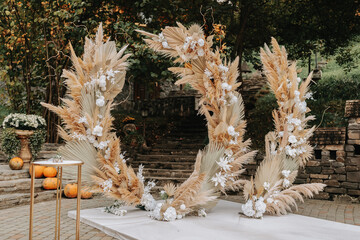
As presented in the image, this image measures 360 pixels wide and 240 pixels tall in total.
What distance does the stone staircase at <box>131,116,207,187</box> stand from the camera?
9703 millimetres

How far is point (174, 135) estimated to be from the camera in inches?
523

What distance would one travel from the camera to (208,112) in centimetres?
560

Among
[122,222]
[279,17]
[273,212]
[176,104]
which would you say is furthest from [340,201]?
[176,104]

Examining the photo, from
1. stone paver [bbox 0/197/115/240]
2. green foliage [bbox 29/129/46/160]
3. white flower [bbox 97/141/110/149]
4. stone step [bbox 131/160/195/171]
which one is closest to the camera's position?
stone paver [bbox 0/197/115/240]

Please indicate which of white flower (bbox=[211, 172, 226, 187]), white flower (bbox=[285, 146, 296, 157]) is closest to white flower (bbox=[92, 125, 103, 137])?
white flower (bbox=[211, 172, 226, 187])

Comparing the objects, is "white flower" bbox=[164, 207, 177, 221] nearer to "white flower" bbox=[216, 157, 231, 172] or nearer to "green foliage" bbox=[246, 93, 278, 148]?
"white flower" bbox=[216, 157, 231, 172]

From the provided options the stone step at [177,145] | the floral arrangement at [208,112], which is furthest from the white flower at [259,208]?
the stone step at [177,145]

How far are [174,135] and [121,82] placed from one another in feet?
26.0

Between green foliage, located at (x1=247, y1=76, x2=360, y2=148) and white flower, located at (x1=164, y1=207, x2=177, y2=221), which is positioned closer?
white flower, located at (x1=164, y1=207, x2=177, y2=221)

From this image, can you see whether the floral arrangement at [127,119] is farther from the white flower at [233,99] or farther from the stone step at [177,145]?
the white flower at [233,99]

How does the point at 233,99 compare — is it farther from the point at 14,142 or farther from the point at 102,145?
the point at 14,142

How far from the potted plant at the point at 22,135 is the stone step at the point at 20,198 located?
4.04 ft

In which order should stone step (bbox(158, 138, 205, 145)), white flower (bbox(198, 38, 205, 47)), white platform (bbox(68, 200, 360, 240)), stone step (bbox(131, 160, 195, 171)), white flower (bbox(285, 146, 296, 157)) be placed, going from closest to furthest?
white platform (bbox(68, 200, 360, 240)), white flower (bbox(198, 38, 205, 47)), white flower (bbox(285, 146, 296, 157)), stone step (bbox(131, 160, 195, 171)), stone step (bbox(158, 138, 205, 145))

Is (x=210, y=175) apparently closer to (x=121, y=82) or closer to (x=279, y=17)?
(x=121, y=82)
